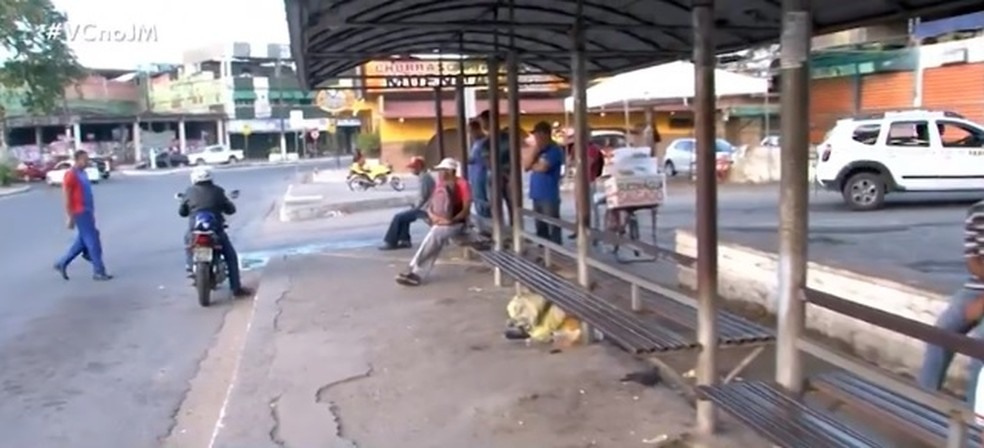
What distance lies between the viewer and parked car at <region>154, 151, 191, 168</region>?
69188 mm

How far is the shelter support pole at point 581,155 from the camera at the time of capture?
7527mm

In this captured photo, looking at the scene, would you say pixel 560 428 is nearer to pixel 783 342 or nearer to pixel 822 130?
pixel 783 342

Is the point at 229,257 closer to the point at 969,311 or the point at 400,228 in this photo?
the point at 400,228

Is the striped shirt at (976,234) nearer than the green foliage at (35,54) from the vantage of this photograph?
Yes

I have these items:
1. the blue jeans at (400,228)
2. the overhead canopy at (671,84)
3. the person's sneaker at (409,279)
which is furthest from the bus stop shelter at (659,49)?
the overhead canopy at (671,84)

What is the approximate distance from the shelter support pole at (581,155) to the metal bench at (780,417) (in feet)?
8.82

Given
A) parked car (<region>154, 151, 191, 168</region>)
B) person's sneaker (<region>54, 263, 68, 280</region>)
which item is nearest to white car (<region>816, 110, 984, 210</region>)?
person's sneaker (<region>54, 263, 68, 280</region>)

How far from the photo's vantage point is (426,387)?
6516mm

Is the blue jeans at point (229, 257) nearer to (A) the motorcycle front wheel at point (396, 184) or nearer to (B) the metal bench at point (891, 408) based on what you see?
(B) the metal bench at point (891, 408)

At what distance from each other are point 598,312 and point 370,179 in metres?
24.3

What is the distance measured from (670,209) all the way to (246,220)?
973 cm

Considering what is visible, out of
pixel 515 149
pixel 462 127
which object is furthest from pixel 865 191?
pixel 515 149

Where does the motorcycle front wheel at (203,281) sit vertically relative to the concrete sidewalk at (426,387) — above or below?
above

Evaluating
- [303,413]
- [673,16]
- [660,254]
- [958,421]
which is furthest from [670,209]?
[958,421]
